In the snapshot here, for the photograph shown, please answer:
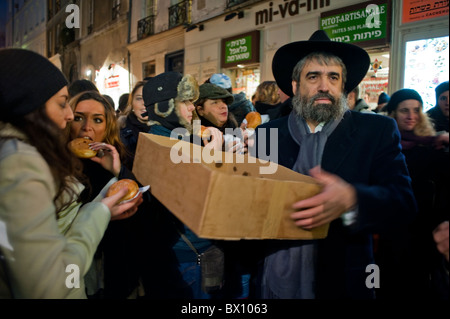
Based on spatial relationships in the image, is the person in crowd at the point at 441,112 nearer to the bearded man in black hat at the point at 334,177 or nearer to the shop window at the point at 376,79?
the bearded man in black hat at the point at 334,177

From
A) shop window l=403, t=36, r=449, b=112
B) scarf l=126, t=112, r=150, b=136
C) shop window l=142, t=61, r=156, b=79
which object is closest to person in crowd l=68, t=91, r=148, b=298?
scarf l=126, t=112, r=150, b=136

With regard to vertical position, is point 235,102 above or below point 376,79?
below

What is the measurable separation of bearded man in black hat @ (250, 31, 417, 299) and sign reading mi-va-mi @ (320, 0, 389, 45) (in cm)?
646

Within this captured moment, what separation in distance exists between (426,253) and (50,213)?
3043 millimetres

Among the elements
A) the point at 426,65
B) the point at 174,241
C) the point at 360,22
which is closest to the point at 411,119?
the point at 174,241

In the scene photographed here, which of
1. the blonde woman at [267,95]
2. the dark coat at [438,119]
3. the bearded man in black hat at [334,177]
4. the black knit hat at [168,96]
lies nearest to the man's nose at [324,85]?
the bearded man in black hat at [334,177]

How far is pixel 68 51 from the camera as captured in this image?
555 centimetres

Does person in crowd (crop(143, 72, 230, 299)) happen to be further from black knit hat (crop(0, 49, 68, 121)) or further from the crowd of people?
black knit hat (crop(0, 49, 68, 121))

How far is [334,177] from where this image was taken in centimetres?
144

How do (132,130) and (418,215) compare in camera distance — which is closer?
(418,215)

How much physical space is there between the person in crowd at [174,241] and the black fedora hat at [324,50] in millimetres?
748

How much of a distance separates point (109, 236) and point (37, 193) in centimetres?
108

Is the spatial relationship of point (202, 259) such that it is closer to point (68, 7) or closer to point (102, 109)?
point (102, 109)

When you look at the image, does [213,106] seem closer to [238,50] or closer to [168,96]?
[168,96]
